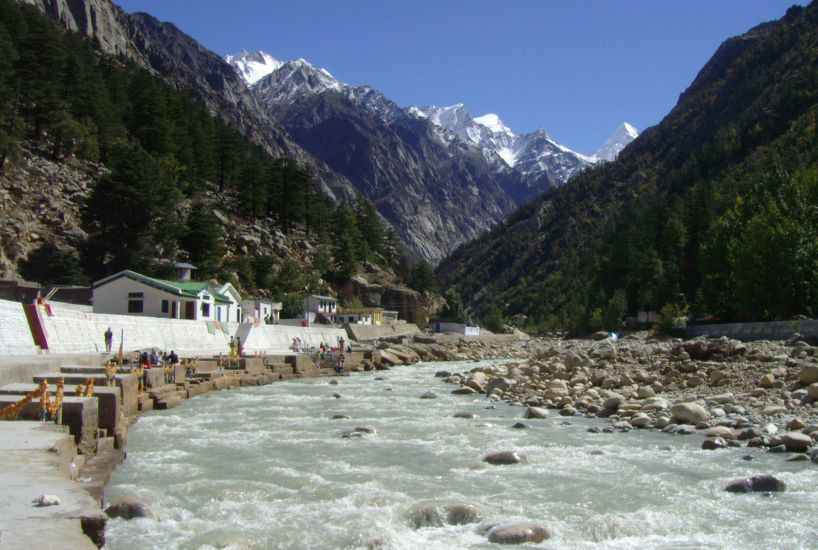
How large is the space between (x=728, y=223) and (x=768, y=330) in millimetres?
24357

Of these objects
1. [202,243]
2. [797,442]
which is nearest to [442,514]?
[797,442]

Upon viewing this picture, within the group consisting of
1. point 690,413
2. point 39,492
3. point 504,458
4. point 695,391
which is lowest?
point 504,458

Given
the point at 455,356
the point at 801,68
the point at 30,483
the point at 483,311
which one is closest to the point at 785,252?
the point at 455,356

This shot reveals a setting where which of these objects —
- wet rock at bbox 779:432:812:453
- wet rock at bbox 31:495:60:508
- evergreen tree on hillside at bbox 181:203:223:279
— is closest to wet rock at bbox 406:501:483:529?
wet rock at bbox 31:495:60:508

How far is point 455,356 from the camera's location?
6725 cm

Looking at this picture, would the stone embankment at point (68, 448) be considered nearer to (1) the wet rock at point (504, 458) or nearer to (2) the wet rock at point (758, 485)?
(1) the wet rock at point (504, 458)

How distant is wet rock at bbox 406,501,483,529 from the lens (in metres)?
10.3

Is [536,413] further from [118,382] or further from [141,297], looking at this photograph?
[141,297]

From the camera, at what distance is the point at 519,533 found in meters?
9.67

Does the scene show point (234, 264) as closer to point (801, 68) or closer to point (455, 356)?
point (455, 356)

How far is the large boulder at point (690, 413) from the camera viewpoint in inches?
765

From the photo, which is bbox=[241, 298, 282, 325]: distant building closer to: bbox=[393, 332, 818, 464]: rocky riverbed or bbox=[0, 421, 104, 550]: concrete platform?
bbox=[393, 332, 818, 464]: rocky riverbed

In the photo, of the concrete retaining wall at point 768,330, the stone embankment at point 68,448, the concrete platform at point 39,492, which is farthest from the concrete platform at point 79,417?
the concrete retaining wall at point 768,330

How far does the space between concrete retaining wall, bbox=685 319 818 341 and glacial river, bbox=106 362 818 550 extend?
23395 mm
